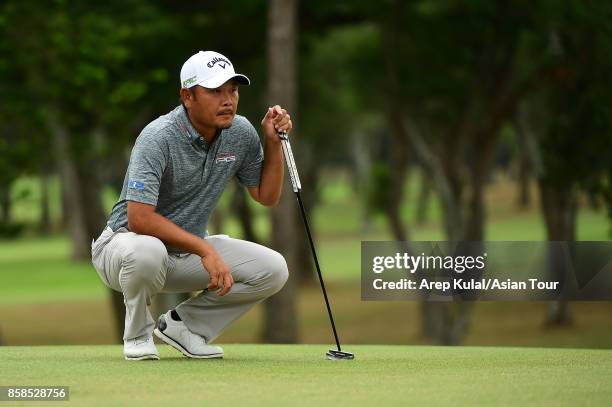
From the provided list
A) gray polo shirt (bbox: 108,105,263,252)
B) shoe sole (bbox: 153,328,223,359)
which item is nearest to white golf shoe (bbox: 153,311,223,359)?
shoe sole (bbox: 153,328,223,359)

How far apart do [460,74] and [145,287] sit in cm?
1991

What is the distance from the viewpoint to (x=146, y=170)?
743cm

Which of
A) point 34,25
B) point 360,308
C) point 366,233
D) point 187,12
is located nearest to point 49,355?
point 34,25

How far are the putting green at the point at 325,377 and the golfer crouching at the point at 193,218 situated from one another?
248mm

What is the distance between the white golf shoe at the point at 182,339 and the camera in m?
8.02

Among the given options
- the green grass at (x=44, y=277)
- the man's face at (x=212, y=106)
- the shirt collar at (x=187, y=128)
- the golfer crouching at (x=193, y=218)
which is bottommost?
the green grass at (x=44, y=277)

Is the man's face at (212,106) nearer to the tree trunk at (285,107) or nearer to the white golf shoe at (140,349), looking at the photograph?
the white golf shoe at (140,349)

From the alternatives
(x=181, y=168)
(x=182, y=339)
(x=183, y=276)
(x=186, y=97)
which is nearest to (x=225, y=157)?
(x=181, y=168)

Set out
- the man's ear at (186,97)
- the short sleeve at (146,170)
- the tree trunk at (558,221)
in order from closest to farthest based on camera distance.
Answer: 1. the short sleeve at (146,170)
2. the man's ear at (186,97)
3. the tree trunk at (558,221)

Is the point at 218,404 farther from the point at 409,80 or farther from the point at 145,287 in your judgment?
the point at 409,80

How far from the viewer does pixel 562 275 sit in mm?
8562

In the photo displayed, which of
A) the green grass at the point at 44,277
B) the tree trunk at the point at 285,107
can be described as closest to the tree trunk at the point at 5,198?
the tree trunk at the point at 285,107

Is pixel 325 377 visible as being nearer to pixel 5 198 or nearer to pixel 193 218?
pixel 193 218

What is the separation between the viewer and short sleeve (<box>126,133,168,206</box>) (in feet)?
24.3
